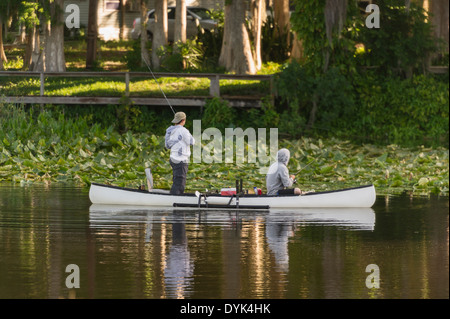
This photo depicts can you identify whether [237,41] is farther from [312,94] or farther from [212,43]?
[312,94]

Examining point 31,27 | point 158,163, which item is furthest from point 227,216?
point 31,27

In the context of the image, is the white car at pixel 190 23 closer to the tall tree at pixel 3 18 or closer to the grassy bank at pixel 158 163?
the tall tree at pixel 3 18

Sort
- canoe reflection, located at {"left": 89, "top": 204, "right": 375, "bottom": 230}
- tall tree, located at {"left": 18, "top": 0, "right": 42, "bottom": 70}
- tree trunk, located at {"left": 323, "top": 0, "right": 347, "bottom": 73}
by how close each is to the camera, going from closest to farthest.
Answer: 1. canoe reflection, located at {"left": 89, "top": 204, "right": 375, "bottom": 230}
2. tree trunk, located at {"left": 323, "top": 0, "right": 347, "bottom": 73}
3. tall tree, located at {"left": 18, "top": 0, "right": 42, "bottom": 70}

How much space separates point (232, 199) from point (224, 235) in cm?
248

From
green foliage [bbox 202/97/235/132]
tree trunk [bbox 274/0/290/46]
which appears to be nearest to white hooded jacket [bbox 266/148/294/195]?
green foliage [bbox 202/97/235/132]

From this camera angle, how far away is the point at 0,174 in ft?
74.4

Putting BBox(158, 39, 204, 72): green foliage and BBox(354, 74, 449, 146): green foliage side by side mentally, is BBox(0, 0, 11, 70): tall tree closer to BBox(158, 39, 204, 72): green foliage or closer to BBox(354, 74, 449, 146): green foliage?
BBox(158, 39, 204, 72): green foliage

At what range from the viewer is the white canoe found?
18.1 m

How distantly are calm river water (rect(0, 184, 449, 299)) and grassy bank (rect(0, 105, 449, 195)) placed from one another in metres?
2.84

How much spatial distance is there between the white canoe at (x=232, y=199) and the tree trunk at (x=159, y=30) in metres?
21.9
